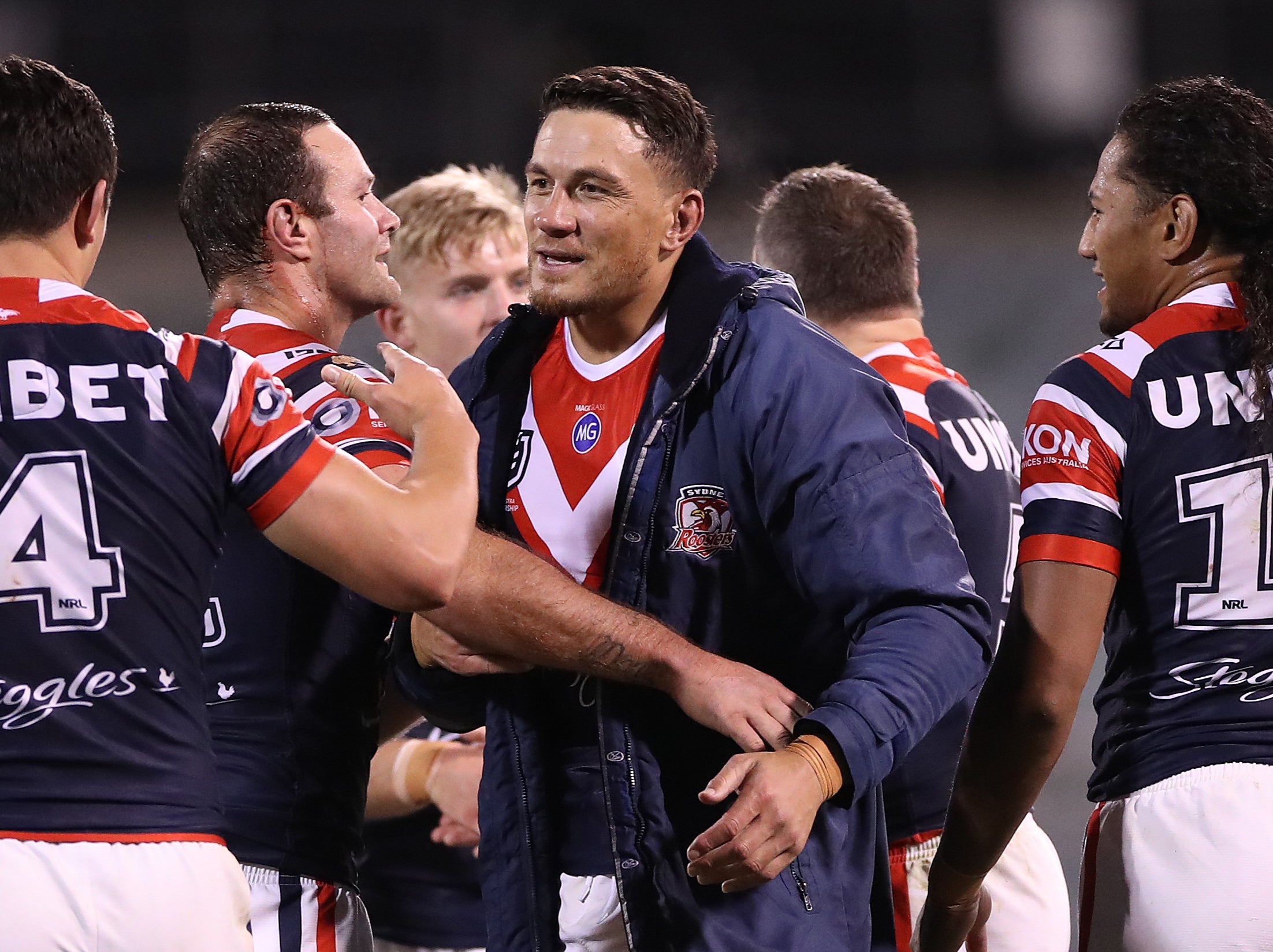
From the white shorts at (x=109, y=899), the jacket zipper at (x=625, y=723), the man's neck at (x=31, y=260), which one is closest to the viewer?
the white shorts at (x=109, y=899)

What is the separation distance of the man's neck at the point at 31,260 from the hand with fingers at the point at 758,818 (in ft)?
4.66

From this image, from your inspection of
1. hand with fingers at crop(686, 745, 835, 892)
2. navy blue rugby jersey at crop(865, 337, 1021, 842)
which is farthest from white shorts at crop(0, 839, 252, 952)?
navy blue rugby jersey at crop(865, 337, 1021, 842)

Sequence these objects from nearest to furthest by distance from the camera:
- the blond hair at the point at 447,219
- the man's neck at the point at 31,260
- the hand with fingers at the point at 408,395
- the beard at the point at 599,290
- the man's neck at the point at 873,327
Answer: the man's neck at the point at 31,260 < the hand with fingers at the point at 408,395 < the beard at the point at 599,290 < the man's neck at the point at 873,327 < the blond hair at the point at 447,219

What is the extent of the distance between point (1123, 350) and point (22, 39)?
38.0 ft

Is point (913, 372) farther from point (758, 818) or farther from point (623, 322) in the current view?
point (758, 818)

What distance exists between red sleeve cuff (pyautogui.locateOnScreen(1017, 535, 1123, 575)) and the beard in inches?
39.3

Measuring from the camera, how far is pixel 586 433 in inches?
122

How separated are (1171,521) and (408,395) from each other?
1.49 m

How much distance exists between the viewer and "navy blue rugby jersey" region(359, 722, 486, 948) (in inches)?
169

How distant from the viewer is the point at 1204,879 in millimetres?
2752

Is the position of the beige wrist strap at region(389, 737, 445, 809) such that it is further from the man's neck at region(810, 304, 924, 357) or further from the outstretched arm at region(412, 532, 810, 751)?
the man's neck at region(810, 304, 924, 357)

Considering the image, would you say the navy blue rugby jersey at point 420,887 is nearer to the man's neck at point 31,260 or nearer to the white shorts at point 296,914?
the white shorts at point 296,914

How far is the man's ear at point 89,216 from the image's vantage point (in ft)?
8.52

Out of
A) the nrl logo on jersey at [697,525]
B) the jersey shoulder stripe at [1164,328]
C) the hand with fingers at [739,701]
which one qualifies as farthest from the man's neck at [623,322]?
the jersey shoulder stripe at [1164,328]
